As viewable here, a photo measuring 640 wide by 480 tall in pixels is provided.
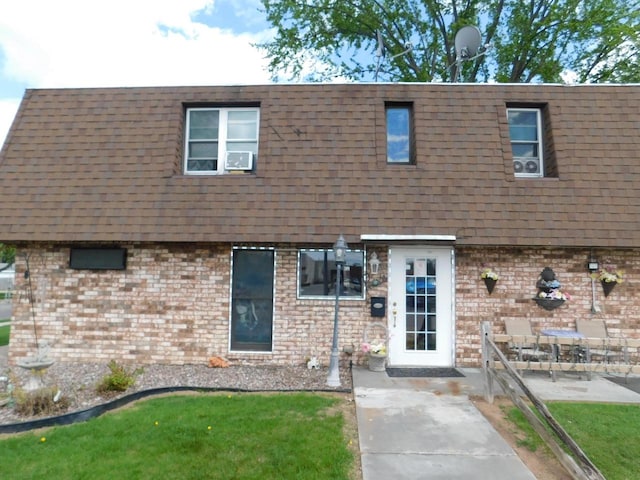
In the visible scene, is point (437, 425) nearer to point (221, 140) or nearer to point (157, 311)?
point (157, 311)

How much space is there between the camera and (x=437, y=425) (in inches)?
188

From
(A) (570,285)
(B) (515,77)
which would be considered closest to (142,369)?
(A) (570,285)

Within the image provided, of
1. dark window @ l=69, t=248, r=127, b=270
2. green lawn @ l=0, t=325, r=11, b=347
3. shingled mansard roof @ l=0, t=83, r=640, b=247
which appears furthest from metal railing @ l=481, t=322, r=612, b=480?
green lawn @ l=0, t=325, r=11, b=347

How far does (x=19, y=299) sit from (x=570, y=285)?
393 inches

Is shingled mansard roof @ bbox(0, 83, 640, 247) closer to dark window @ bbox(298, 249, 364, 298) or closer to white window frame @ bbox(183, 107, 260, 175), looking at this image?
white window frame @ bbox(183, 107, 260, 175)

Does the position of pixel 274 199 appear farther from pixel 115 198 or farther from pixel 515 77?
pixel 515 77

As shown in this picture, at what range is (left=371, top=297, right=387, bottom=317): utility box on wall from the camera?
291 inches

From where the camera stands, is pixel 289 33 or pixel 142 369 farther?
pixel 289 33

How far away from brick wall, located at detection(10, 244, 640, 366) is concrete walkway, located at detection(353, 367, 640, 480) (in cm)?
106

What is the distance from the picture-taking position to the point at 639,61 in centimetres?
1659

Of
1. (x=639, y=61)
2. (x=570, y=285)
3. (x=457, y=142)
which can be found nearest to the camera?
(x=570, y=285)

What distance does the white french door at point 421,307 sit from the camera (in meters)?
7.48

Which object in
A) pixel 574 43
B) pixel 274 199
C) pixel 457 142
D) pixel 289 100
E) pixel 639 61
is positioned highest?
pixel 574 43

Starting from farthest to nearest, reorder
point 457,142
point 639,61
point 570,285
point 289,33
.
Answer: point 289,33
point 639,61
point 457,142
point 570,285
